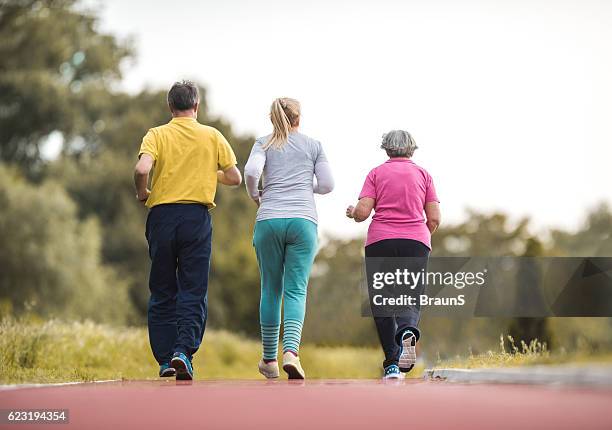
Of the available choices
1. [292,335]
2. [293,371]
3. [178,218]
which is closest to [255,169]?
[178,218]

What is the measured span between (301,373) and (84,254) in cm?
2152

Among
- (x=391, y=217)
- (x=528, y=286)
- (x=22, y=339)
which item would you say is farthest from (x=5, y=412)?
(x=528, y=286)

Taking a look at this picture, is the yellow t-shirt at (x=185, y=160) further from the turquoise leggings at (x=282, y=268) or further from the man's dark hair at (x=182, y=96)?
the turquoise leggings at (x=282, y=268)

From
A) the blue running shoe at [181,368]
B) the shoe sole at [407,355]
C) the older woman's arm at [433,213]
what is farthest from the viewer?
the older woman's arm at [433,213]

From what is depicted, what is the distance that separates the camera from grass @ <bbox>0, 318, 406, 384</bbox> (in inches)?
344

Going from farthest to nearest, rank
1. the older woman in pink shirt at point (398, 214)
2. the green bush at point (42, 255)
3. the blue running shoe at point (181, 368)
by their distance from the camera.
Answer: the green bush at point (42, 255)
the older woman in pink shirt at point (398, 214)
the blue running shoe at point (181, 368)

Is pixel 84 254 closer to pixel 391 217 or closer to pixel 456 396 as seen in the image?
pixel 391 217

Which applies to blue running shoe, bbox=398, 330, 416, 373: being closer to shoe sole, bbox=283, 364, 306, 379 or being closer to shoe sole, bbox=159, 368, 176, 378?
shoe sole, bbox=283, 364, 306, 379

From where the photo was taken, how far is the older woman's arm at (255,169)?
23.7ft

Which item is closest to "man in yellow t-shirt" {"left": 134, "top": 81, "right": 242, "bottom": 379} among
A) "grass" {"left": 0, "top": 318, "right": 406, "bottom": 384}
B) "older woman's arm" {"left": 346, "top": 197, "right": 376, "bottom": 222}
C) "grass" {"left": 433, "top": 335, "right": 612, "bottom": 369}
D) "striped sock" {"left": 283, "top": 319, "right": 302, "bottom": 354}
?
"striped sock" {"left": 283, "top": 319, "right": 302, "bottom": 354}

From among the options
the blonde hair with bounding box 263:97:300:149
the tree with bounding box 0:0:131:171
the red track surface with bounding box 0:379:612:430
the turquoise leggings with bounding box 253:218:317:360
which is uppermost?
the tree with bounding box 0:0:131:171

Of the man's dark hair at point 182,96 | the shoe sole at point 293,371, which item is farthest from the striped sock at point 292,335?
the man's dark hair at point 182,96

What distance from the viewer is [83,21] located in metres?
35.2

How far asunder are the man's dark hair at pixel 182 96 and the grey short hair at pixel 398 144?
149cm
